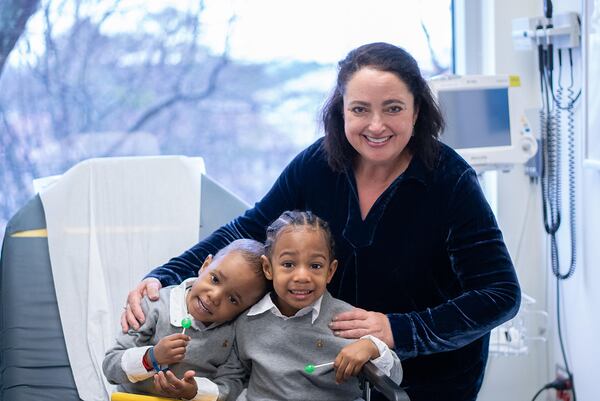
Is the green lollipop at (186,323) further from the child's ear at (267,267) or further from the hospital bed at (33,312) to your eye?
the hospital bed at (33,312)

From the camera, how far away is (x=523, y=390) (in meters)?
3.31

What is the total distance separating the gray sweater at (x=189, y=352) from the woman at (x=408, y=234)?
55mm

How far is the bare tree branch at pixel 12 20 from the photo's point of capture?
3.18m

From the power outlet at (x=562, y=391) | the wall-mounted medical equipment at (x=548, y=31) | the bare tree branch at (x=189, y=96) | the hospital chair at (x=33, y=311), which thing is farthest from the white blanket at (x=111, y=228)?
the power outlet at (x=562, y=391)

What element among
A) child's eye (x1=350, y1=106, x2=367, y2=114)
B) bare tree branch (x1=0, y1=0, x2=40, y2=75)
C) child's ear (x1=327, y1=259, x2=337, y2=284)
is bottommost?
child's ear (x1=327, y1=259, x2=337, y2=284)

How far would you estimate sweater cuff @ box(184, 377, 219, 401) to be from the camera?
1961mm

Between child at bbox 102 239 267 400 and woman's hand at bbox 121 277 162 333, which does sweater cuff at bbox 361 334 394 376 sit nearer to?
child at bbox 102 239 267 400

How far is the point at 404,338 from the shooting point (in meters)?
1.99

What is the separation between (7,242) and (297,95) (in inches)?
47.8

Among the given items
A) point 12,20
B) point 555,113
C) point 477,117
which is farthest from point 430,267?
point 12,20

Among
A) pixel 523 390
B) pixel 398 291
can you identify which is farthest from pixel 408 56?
pixel 523 390

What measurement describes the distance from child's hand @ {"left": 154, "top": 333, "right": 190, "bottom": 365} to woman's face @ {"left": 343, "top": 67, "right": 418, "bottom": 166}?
621mm

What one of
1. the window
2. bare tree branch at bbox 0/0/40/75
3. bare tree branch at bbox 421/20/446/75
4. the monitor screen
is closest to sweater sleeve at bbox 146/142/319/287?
the monitor screen

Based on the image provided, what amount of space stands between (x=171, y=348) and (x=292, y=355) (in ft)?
0.96
